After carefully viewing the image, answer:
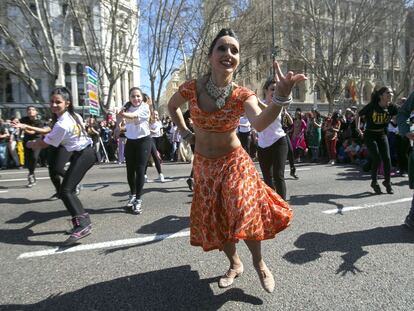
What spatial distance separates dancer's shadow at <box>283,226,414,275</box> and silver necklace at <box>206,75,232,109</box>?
5.66 ft

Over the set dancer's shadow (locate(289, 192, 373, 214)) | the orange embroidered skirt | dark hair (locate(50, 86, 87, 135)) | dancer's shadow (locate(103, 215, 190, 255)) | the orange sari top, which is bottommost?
dancer's shadow (locate(103, 215, 190, 255))

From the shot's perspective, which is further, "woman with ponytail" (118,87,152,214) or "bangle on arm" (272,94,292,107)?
"woman with ponytail" (118,87,152,214)

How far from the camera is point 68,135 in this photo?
4.24 m

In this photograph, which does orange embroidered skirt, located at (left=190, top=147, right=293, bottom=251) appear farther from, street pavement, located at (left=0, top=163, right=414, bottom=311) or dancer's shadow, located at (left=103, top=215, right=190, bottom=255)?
dancer's shadow, located at (left=103, top=215, right=190, bottom=255)

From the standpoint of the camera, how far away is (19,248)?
399 centimetres

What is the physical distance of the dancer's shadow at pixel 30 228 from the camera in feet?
13.9

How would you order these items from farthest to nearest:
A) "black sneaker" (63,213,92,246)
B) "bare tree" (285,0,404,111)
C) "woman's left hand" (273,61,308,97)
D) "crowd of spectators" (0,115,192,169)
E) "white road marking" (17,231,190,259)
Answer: "bare tree" (285,0,404,111)
"crowd of spectators" (0,115,192,169)
"black sneaker" (63,213,92,246)
"white road marking" (17,231,190,259)
"woman's left hand" (273,61,308,97)

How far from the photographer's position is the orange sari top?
105 inches

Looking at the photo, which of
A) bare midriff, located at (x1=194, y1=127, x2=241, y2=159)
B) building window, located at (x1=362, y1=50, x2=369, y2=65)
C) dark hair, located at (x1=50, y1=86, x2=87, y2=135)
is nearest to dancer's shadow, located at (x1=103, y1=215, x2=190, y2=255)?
dark hair, located at (x1=50, y1=86, x2=87, y2=135)

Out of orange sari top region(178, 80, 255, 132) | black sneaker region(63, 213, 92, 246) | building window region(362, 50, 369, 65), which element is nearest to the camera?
orange sari top region(178, 80, 255, 132)

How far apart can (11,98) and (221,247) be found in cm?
4663

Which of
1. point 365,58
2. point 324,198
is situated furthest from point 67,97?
point 365,58

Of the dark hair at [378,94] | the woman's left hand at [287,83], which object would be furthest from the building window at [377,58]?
the woman's left hand at [287,83]

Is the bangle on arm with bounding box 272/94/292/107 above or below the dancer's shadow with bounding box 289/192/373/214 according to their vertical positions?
above
